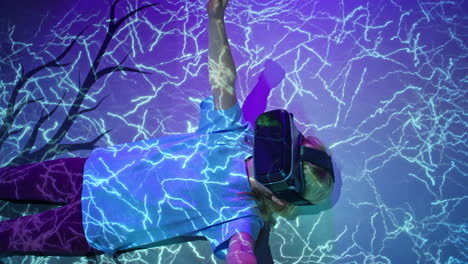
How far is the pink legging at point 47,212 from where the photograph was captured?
1.49 m

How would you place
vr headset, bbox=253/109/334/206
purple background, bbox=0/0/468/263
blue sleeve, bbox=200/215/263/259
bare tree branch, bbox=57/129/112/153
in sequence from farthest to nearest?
bare tree branch, bbox=57/129/112/153 → purple background, bbox=0/0/468/263 → blue sleeve, bbox=200/215/263/259 → vr headset, bbox=253/109/334/206

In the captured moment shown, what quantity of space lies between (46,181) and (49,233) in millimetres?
198

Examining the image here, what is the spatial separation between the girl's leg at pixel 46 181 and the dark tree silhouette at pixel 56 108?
30cm

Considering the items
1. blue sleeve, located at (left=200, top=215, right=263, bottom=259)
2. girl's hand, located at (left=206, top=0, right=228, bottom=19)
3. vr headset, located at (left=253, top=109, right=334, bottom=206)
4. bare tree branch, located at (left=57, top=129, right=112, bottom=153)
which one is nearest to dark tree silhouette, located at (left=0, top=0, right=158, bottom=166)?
bare tree branch, located at (left=57, top=129, right=112, bottom=153)

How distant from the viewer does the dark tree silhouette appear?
188cm

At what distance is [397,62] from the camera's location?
1.84 meters

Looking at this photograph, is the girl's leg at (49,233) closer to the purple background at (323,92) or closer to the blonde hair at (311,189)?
the purple background at (323,92)

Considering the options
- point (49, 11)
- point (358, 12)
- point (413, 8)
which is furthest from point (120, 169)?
point (413, 8)

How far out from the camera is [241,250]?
1273 mm

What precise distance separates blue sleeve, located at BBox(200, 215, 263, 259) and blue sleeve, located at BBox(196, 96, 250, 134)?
32cm

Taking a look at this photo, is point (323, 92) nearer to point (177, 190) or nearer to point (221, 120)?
point (221, 120)

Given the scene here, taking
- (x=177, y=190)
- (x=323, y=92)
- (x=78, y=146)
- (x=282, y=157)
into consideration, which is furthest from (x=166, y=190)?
(x=323, y=92)

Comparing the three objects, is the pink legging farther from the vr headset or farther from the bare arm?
the vr headset

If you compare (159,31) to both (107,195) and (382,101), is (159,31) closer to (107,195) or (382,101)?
(107,195)
